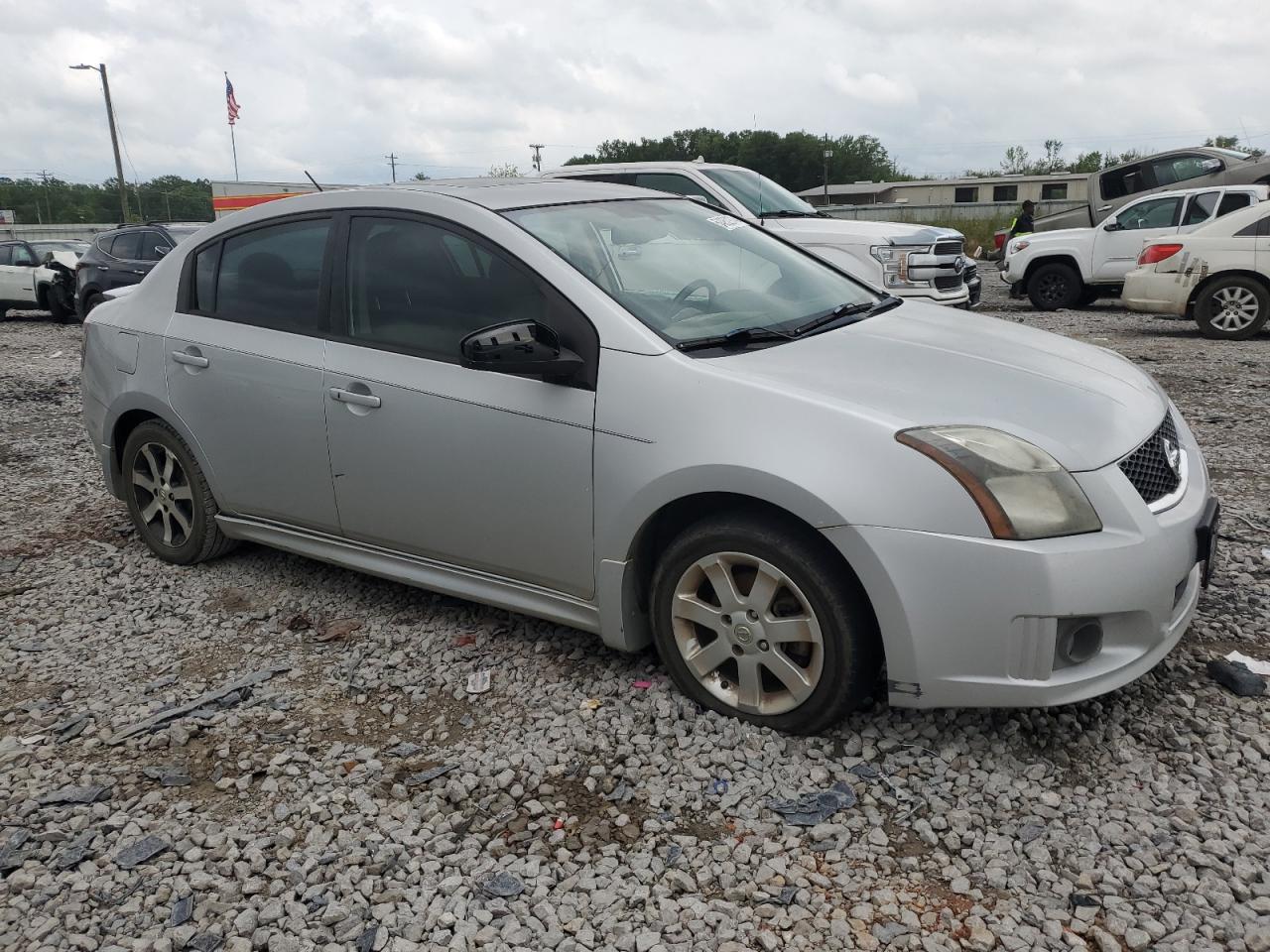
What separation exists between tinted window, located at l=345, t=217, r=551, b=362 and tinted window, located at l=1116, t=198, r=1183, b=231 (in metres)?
13.4

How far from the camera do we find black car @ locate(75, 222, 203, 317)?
54.1 feet

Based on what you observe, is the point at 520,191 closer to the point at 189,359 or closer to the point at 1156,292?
the point at 189,359

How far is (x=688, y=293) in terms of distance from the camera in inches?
146

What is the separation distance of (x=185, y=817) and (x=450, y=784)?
2.48 ft

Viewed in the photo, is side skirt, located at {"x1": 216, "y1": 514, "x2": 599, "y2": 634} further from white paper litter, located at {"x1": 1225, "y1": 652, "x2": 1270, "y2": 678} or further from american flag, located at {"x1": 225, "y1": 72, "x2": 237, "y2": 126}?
american flag, located at {"x1": 225, "y1": 72, "x2": 237, "y2": 126}

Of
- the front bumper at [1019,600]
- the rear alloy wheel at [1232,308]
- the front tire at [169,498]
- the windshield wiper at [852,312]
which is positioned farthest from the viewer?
the rear alloy wheel at [1232,308]

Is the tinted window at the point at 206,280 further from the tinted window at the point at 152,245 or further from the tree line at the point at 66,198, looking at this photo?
the tree line at the point at 66,198

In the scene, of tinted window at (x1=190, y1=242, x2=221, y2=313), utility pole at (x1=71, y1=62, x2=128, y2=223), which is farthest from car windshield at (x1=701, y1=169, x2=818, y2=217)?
utility pole at (x1=71, y1=62, x2=128, y2=223)

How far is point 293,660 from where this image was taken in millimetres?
4059

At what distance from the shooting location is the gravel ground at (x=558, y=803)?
254 centimetres

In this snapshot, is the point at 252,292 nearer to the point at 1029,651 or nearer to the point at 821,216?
the point at 1029,651

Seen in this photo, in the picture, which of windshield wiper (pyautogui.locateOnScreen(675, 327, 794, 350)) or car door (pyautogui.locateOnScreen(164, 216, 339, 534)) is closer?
windshield wiper (pyautogui.locateOnScreen(675, 327, 794, 350))

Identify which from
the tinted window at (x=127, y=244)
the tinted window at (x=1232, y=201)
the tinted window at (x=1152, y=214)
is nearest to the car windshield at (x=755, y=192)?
the tinted window at (x=1152, y=214)

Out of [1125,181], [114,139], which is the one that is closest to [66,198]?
[114,139]
